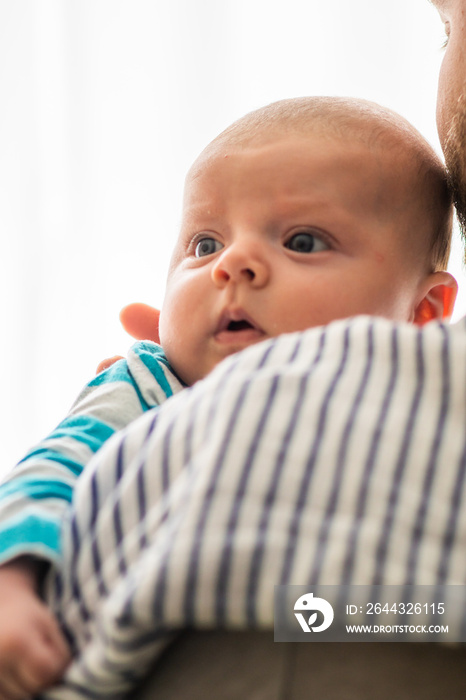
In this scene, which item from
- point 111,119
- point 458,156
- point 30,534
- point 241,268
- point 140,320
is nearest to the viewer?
point 30,534

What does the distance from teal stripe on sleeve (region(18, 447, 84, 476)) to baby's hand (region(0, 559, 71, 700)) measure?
172 mm

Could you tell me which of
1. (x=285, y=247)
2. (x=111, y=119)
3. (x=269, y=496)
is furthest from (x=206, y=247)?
(x=111, y=119)

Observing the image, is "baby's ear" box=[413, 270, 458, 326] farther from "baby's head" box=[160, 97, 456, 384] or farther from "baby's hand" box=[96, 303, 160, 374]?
"baby's hand" box=[96, 303, 160, 374]

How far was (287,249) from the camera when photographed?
982 mm

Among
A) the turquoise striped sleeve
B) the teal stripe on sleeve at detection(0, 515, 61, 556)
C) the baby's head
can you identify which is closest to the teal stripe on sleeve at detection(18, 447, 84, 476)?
the turquoise striped sleeve

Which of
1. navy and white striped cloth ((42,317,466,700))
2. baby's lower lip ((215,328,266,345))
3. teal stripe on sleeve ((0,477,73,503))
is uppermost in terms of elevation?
navy and white striped cloth ((42,317,466,700))

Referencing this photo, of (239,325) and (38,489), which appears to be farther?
(239,325)

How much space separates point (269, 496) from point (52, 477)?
278 mm

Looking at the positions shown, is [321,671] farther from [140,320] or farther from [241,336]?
[140,320]

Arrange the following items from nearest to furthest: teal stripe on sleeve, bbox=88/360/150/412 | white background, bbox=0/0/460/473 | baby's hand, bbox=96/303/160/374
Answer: teal stripe on sleeve, bbox=88/360/150/412, baby's hand, bbox=96/303/160/374, white background, bbox=0/0/460/473

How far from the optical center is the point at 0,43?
2213 millimetres

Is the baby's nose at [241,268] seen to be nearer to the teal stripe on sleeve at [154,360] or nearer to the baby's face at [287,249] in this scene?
the baby's face at [287,249]

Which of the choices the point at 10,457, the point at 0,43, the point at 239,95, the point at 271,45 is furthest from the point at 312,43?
the point at 10,457

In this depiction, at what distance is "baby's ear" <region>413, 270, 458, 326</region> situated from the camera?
110cm
